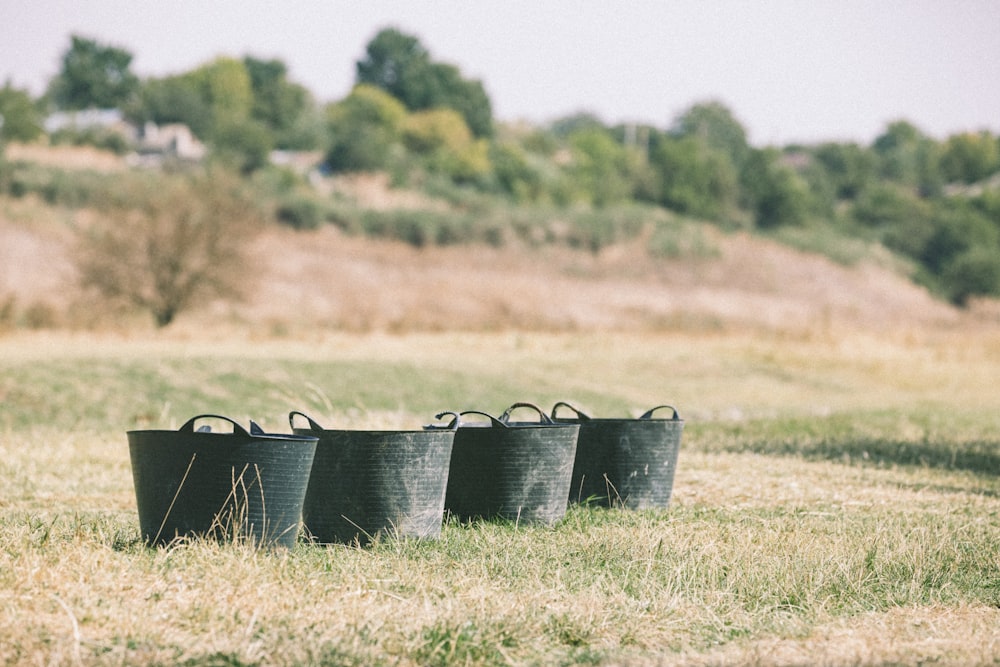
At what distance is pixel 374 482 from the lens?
7512mm

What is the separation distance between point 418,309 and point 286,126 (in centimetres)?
4313

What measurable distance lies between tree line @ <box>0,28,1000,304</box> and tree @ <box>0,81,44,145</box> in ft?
0.24

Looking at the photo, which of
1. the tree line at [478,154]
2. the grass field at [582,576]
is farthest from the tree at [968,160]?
the grass field at [582,576]

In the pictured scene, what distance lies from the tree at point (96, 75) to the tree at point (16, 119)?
1094 inches

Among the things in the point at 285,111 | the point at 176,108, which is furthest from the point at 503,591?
the point at 176,108

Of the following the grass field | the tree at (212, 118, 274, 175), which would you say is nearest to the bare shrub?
the grass field

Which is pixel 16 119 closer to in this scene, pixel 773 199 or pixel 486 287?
pixel 486 287

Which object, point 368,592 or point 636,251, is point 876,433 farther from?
point 636,251

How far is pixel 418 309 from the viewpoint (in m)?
42.7

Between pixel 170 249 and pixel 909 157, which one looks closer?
pixel 170 249

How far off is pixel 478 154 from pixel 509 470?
70.5 meters

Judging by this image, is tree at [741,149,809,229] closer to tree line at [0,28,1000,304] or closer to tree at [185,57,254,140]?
tree line at [0,28,1000,304]

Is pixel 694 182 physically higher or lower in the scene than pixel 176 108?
lower

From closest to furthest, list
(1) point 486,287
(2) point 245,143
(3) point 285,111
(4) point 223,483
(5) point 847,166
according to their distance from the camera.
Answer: (4) point 223,483 < (1) point 486,287 < (2) point 245,143 < (3) point 285,111 < (5) point 847,166
